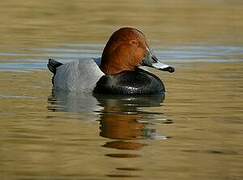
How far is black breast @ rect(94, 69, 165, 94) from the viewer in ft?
38.9

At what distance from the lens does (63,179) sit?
7.02 meters

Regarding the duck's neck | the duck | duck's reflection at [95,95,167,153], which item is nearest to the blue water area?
the duck

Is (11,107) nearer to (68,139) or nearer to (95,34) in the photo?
(68,139)

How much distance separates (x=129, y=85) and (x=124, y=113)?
1435 mm

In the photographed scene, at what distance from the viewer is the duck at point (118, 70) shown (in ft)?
39.1

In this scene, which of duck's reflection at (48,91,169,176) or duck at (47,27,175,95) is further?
duck at (47,27,175,95)

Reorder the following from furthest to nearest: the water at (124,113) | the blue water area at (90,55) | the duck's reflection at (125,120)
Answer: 1. the blue water area at (90,55)
2. the duck's reflection at (125,120)
3. the water at (124,113)

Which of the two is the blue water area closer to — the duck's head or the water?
the water

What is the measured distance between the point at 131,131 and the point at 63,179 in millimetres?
2206

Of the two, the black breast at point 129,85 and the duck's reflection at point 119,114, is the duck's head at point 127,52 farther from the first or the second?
the duck's reflection at point 119,114

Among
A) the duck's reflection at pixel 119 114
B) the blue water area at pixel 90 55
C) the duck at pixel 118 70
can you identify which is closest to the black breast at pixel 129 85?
the duck at pixel 118 70

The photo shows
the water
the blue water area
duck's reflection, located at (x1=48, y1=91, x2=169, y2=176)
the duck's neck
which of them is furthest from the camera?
the blue water area

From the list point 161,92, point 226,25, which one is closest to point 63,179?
point 161,92

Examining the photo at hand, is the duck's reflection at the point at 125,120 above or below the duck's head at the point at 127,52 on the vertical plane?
below
